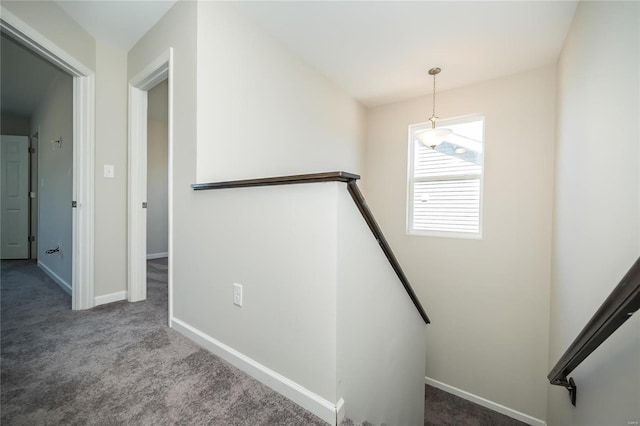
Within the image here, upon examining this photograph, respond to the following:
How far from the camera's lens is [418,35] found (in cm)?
214

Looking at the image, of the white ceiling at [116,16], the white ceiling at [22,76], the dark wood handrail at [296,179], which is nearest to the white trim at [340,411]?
the dark wood handrail at [296,179]

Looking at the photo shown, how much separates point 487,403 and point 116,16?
4974mm

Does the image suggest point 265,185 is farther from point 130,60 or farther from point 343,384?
Answer: point 130,60

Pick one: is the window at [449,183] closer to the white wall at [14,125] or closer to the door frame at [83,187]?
the door frame at [83,187]

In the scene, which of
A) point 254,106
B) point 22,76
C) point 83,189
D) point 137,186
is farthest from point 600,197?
point 22,76

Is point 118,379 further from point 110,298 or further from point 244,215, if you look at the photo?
point 110,298

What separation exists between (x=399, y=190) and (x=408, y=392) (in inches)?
88.2

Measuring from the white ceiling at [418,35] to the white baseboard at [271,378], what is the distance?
7.62 feet

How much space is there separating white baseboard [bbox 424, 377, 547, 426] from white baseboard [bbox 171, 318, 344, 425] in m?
2.76

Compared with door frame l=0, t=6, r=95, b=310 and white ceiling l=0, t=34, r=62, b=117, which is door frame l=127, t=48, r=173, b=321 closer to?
door frame l=0, t=6, r=95, b=310

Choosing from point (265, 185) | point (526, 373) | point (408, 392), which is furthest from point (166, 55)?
point (526, 373)

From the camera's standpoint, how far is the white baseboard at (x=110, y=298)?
6.96 ft

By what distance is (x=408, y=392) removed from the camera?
2031mm

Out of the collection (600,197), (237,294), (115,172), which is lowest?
(237,294)
